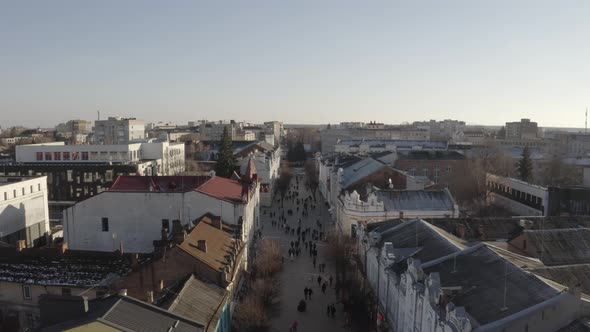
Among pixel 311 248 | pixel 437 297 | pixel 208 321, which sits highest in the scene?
pixel 437 297

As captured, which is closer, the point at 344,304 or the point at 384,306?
the point at 384,306

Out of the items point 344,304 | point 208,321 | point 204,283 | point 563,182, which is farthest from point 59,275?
point 563,182

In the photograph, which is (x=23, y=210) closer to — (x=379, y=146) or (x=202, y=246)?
(x=202, y=246)

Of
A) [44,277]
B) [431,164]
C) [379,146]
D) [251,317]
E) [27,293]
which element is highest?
[379,146]

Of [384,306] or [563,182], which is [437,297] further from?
[563,182]

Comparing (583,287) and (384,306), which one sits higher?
(583,287)

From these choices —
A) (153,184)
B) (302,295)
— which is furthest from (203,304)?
(153,184)
